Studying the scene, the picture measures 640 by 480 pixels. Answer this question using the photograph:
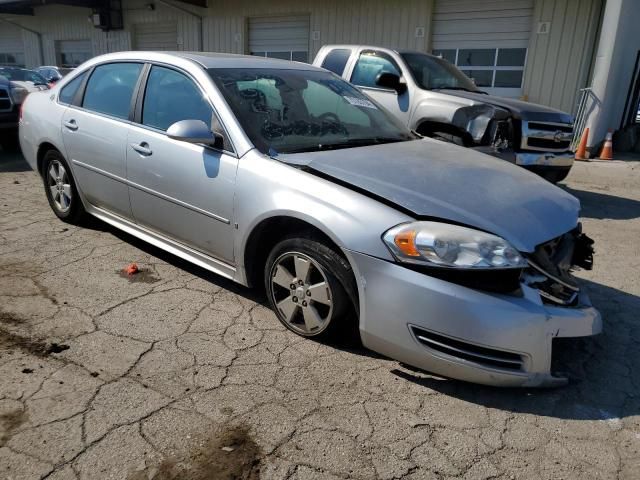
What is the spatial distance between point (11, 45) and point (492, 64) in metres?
23.7

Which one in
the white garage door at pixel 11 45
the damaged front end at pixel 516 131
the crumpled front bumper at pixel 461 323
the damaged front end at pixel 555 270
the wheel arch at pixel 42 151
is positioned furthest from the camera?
the white garage door at pixel 11 45

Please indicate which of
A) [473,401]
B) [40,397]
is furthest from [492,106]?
[40,397]

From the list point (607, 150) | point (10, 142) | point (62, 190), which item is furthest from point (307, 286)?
point (607, 150)

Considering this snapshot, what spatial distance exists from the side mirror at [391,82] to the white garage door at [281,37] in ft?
29.3

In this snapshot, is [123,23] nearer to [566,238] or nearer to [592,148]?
[592,148]

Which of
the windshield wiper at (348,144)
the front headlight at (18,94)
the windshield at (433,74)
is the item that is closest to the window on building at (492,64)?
the windshield at (433,74)

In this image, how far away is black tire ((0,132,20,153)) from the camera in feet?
31.1

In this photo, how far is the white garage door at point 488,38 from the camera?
460 inches

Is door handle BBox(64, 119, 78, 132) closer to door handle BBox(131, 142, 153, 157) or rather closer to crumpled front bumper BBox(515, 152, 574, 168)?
door handle BBox(131, 142, 153, 157)

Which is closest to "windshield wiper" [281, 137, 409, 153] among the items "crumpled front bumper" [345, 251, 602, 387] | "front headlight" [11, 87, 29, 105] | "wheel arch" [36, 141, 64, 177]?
"crumpled front bumper" [345, 251, 602, 387]

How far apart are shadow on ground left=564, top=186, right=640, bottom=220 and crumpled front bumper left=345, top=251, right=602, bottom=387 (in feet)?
14.7

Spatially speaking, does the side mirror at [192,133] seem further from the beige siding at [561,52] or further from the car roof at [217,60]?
the beige siding at [561,52]

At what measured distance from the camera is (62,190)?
4.80 m

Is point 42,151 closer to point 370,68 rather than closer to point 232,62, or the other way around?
point 232,62
